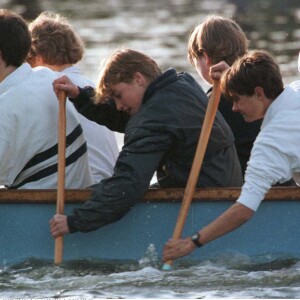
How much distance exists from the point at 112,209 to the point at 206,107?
2.31ft

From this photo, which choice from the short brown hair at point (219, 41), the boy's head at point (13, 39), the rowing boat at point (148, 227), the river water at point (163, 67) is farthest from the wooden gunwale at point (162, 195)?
the short brown hair at point (219, 41)

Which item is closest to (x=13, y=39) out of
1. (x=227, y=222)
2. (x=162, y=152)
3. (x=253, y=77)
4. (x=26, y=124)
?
(x=26, y=124)

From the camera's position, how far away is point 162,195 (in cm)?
712

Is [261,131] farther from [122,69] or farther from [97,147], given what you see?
[97,147]

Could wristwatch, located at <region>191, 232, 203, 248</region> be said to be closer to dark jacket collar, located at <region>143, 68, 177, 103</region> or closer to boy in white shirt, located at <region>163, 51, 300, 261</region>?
boy in white shirt, located at <region>163, 51, 300, 261</region>

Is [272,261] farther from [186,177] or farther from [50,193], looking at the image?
[50,193]

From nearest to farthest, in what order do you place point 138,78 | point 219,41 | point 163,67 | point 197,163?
1. point 197,163
2. point 138,78
3. point 219,41
4. point 163,67

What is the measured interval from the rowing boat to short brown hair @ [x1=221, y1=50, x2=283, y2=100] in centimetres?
58

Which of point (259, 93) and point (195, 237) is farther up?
point (259, 93)

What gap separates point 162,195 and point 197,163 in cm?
31

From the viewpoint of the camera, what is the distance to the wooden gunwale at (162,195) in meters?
7.06

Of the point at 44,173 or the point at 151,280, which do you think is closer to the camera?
the point at 151,280

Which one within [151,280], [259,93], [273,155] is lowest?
[151,280]

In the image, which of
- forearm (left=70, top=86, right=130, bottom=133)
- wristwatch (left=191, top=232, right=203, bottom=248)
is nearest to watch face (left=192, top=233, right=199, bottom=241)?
wristwatch (left=191, top=232, right=203, bottom=248)
